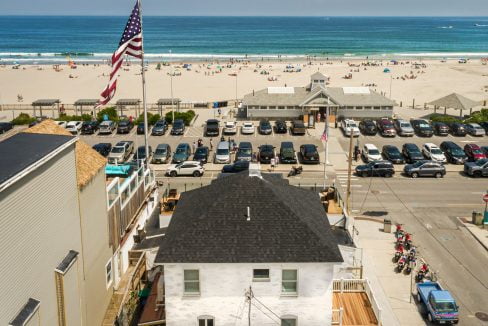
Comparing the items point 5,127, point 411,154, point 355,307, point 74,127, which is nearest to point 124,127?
point 74,127

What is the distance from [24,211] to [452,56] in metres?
162

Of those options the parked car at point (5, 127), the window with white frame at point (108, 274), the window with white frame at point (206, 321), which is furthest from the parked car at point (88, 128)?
the window with white frame at point (206, 321)

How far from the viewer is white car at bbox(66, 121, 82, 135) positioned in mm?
56688

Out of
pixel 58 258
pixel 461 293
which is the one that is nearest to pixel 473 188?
pixel 461 293

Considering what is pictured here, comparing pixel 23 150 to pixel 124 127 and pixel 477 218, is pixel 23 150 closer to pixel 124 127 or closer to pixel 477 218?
pixel 477 218

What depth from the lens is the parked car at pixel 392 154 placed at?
47.7 metres

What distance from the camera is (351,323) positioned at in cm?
2039

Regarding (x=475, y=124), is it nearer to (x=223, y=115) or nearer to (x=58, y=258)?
(x=223, y=115)

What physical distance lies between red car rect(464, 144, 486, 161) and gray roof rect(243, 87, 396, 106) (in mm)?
15020

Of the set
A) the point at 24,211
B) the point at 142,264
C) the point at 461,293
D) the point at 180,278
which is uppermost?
the point at 24,211

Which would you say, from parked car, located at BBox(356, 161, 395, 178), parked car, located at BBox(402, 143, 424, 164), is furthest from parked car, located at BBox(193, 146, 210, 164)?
parked car, located at BBox(402, 143, 424, 164)

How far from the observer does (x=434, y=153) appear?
4825 cm

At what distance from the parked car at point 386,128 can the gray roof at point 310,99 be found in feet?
14.8

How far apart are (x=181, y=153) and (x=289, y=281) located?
31.1 meters
